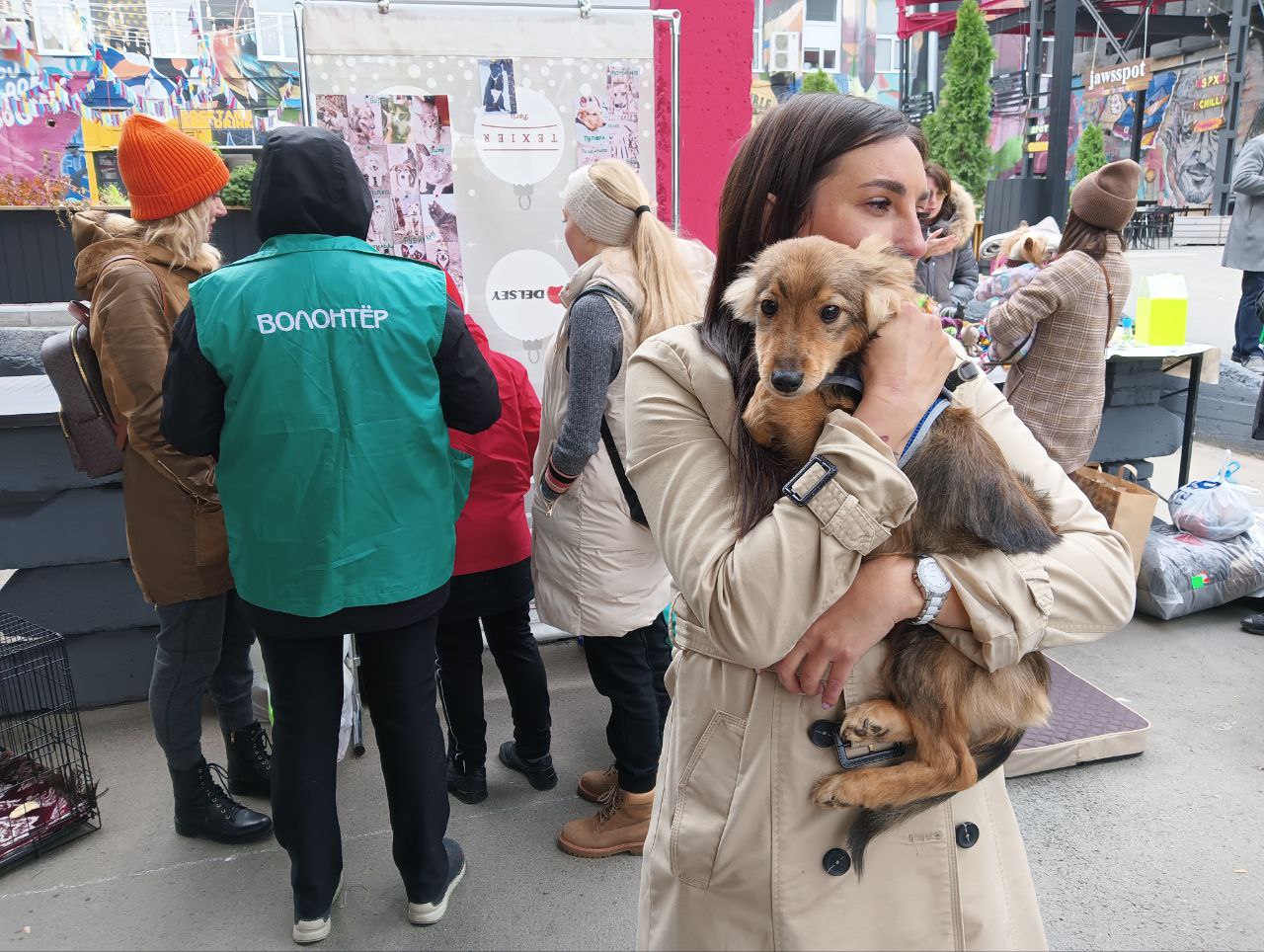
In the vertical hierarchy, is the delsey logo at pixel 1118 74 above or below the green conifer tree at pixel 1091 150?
above

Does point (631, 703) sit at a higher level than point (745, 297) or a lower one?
lower

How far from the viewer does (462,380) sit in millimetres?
2525

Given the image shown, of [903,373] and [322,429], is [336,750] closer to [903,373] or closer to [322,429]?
[322,429]

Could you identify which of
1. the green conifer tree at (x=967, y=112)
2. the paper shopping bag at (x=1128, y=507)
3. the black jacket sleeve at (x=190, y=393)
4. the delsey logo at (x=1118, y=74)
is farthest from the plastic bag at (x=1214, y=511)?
the delsey logo at (x=1118, y=74)

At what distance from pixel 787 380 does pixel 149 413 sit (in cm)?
239

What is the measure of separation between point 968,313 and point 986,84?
49.4ft

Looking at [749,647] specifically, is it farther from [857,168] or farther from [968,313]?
[968,313]

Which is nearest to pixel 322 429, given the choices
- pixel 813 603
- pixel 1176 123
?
pixel 813 603

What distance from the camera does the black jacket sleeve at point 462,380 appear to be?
8.14 ft

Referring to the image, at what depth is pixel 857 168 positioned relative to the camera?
130cm

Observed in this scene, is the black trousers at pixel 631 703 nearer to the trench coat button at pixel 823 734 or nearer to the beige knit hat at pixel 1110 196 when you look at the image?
the trench coat button at pixel 823 734

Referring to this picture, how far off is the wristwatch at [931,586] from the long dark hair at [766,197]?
0.72 feet

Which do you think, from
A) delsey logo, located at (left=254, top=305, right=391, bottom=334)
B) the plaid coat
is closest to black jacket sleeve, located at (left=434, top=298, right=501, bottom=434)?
delsey logo, located at (left=254, top=305, right=391, bottom=334)

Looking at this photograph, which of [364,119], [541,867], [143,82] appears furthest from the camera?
[143,82]
